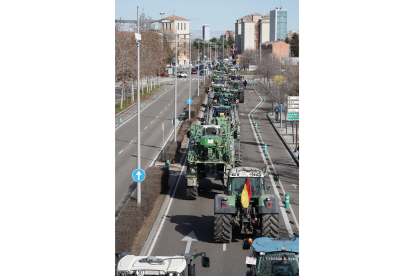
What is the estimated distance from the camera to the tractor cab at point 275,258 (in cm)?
1027

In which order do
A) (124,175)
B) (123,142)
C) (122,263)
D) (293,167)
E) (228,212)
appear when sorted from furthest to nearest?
(123,142)
(293,167)
(124,175)
(228,212)
(122,263)

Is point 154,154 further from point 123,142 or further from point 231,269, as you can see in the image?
point 231,269

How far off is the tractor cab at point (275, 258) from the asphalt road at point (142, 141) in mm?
11724

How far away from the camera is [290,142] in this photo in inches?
1592

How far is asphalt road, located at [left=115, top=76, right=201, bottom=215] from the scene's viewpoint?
26.9 meters

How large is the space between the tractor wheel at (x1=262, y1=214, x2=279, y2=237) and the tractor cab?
212 inches

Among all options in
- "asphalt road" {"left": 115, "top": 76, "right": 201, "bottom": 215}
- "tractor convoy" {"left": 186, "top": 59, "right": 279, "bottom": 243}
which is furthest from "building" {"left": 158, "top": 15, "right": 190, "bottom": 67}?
"tractor convoy" {"left": 186, "top": 59, "right": 279, "bottom": 243}

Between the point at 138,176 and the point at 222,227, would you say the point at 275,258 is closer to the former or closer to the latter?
the point at 222,227

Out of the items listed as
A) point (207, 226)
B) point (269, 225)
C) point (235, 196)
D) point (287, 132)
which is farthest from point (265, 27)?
point (269, 225)

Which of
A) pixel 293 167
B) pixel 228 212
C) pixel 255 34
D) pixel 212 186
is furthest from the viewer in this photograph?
pixel 255 34

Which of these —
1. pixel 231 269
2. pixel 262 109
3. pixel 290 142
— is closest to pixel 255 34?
pixel 262 109
